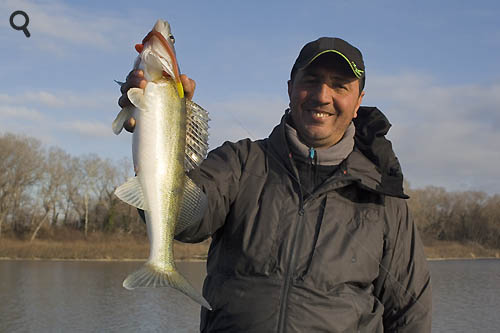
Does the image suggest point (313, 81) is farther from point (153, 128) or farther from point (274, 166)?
point (153, 128)

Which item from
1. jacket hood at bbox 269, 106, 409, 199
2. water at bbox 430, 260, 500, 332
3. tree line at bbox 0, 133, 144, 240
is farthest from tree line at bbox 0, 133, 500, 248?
jacket hood at bbox 269, 106, 409, 199

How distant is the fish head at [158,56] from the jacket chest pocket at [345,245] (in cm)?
A: 131

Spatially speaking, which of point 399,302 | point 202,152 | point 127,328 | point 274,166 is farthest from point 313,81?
point 127,328

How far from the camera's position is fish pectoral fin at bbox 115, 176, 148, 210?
8.02ft

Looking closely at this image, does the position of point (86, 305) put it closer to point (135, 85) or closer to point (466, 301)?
point (466, 301)

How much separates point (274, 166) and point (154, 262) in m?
1.16

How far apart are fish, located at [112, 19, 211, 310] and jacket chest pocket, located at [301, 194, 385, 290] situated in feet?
2.76

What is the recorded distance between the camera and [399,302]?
3.50 metres

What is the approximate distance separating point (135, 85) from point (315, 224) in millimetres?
1375

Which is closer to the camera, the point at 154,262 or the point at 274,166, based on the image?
the point at 154,262

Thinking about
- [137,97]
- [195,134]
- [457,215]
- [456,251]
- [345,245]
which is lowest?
[456,251]

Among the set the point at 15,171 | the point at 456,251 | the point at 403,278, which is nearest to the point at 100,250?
the point at 15,171

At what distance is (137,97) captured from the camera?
7.75 feet

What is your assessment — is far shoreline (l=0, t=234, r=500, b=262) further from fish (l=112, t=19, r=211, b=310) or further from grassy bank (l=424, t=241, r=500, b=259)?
fish (l=112, t=19, r=211, b=310)
